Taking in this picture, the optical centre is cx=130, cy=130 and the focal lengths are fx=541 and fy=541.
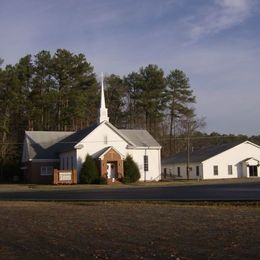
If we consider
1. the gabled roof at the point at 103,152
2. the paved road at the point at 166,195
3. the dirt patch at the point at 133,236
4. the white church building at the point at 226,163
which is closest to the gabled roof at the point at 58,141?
the gabled roof at the point at 103,152

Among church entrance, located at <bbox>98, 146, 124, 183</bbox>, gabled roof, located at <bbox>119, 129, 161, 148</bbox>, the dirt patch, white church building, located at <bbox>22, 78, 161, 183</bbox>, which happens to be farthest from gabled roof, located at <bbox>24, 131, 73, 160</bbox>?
the dirt patch

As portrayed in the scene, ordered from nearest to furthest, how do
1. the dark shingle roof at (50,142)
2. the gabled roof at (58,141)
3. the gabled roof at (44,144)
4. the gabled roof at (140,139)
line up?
the gabled roof at (58,141) < the dark shingle roof at (50,142) < the gabled roof at (44,144) < the gabled roof at (140,139)

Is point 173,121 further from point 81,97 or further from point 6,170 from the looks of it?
point 6,170

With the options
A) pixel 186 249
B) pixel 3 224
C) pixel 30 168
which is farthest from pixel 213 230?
pixel 30 168

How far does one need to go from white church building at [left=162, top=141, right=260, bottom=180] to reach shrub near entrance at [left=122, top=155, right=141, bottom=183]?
13999 millimetres

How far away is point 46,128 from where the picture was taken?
3506 inches

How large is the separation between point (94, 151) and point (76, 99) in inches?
835

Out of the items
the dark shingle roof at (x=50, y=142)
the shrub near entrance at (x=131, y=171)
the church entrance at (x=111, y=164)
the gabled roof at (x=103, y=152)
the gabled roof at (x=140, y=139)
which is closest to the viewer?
the church entrance at (x=111, y=164)

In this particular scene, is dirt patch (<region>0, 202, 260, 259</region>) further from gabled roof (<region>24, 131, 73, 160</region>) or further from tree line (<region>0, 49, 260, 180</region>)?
tree line (<region>0, 49, 260, 180</region>)

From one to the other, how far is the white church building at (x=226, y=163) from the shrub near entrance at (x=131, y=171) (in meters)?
14.0

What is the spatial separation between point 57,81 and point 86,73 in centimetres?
542

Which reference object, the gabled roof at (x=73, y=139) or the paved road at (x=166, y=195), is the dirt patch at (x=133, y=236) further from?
the gabled roof at (x=73, y=139)

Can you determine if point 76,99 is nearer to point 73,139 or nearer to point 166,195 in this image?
point 73,139

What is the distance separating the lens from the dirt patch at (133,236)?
10633 millimetres
